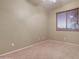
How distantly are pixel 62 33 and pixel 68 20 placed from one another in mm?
837

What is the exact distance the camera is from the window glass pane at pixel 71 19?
14.0ft

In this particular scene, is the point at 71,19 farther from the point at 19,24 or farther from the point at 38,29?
the point at 19,24

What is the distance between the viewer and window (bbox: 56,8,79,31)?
422 centimetres

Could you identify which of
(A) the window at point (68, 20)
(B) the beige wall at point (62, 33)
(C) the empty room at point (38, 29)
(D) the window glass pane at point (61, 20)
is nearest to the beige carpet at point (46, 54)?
(C) the empty room at point (38, 29)

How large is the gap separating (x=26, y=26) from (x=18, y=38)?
2.37ft

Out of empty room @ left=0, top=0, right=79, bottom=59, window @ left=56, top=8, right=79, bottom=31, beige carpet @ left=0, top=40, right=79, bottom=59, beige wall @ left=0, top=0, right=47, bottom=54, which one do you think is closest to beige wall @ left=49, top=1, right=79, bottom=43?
empty room @ left=0, top=0, right=79, bottom=59

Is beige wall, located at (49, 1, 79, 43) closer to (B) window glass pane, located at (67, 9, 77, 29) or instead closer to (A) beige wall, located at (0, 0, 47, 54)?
(B) window glass pane, located at (67, 9, 77, 29)

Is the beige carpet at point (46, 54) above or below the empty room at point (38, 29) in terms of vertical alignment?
below

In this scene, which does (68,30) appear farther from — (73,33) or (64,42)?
(64,42)

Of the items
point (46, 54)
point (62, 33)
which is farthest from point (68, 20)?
point (46, 54)

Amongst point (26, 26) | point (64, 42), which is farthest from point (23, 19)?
point (64, 42)

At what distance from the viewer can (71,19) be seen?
4.40 meters

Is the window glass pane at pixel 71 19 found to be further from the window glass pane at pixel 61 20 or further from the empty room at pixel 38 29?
the window glass pane at pixel 61 20

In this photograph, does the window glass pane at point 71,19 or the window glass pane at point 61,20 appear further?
the window glass pane at point 61,20
